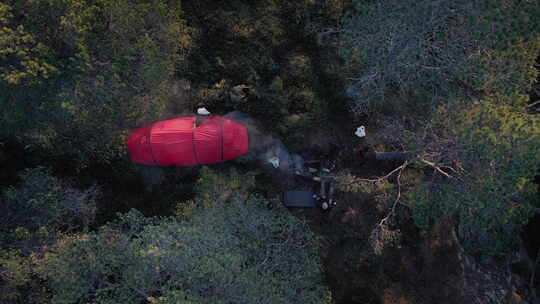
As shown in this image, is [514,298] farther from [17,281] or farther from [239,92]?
[17,281]

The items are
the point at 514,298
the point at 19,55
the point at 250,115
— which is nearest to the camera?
the point at 19,55

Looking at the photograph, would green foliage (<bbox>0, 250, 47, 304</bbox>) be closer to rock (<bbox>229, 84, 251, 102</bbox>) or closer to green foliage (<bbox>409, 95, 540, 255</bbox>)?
rock (<bbox>229, 84, 251, 102</bbox>)

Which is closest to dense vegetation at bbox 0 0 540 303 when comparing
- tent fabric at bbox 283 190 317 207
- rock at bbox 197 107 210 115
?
rock at bbox 197 107 210 115

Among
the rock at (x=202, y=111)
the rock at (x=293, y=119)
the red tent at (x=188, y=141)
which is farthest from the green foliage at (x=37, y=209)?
the rock at (x=293, y=119)

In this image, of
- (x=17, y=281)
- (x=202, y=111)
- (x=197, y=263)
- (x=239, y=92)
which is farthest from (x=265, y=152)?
(x=17, y=281)

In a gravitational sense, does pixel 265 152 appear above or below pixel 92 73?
below

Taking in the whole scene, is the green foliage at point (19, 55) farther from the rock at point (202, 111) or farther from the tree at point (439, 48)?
the tree at point (439, 48)
